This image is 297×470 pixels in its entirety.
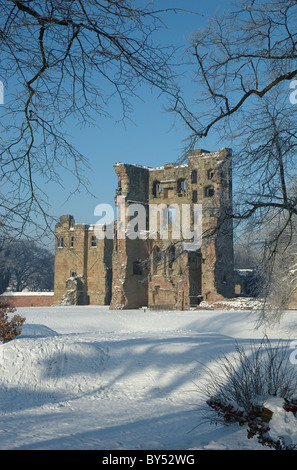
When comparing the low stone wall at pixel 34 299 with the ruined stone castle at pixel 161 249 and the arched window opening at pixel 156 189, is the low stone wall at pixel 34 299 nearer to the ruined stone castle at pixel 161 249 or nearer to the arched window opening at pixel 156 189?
the ruined stone castle at pixel 161 249

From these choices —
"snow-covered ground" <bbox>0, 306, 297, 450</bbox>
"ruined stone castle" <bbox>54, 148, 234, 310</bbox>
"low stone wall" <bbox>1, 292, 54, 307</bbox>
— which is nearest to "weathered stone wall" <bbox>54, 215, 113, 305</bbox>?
"ruined stone castle" <bbox>54, 148, 234, 310</bbox>

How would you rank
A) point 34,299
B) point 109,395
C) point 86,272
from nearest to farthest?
point 109,395 → point 86,272 → point 34,299

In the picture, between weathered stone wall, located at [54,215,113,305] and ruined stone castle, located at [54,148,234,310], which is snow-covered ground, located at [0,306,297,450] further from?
weathered stone wall, located at [54,215,113,305]

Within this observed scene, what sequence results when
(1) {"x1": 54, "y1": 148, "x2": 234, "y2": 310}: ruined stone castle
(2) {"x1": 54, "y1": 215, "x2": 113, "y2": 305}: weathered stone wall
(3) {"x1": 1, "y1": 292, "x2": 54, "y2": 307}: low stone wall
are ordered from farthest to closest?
(3) {"x1": 1, "y1": 292, "x2": 54, "y2": 307}: low stone wall
(2) {"x1": 54, "y1": 215, "x2": 113, "y2": 305}: weathered stone wall
(1) {"x1": 54, "y1": 148, "x2": 234, "y2": 310}: ruined stone castle

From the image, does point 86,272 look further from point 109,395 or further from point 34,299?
point 109,395

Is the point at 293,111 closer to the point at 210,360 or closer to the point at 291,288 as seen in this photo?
the point at 210,360

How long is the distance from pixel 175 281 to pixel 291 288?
17.3 meters

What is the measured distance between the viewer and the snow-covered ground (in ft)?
24.3

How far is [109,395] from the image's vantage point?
1074 cm

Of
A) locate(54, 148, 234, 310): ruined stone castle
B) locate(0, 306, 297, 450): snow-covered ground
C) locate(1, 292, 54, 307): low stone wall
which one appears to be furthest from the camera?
locate(1, 292, 54, 307): low stone wall

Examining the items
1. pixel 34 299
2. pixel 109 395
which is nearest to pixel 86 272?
pixel 34 299

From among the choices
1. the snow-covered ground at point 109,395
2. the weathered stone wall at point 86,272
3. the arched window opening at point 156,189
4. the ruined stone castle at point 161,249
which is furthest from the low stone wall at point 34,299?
the snow-covered ground at point 109,395
